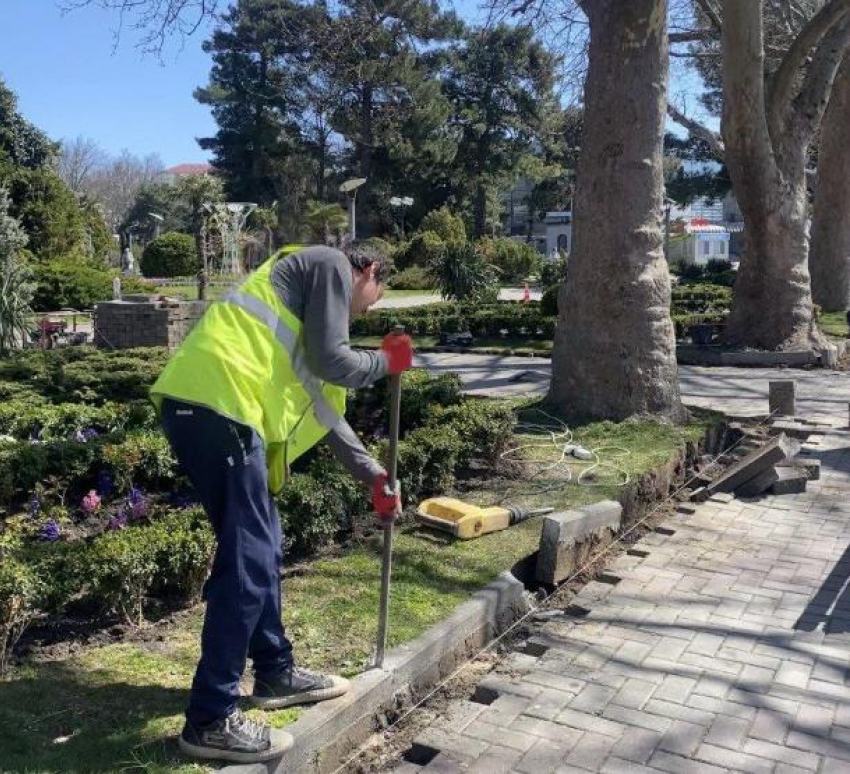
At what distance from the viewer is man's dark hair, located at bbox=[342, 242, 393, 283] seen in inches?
132

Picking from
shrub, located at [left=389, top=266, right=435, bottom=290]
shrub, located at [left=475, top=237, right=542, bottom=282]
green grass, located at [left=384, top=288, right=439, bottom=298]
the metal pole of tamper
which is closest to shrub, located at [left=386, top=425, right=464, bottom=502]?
the metal pole of tamper

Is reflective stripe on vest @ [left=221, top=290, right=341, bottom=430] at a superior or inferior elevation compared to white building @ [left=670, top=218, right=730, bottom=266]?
inferior

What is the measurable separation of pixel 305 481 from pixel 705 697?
243cm

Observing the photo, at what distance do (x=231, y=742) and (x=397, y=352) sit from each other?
1.42m

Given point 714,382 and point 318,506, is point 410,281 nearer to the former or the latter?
point 714,382

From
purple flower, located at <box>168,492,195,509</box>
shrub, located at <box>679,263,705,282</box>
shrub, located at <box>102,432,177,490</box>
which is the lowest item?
purple flower, located at <box>168,492,195,509</box>

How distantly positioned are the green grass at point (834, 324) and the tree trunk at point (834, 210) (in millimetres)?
510

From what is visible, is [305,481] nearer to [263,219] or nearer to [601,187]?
[601,187]

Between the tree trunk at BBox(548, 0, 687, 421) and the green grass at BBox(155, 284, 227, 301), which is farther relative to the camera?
the green grass at BBox(155, 284, 227, 301)

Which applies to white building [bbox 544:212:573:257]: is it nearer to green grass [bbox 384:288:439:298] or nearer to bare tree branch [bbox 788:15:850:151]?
green grass [bbox 384:288:439:298]

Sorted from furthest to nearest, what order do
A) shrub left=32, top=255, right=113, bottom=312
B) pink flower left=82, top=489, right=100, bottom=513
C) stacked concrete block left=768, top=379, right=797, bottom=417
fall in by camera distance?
1. shrub left=32, top=255, right=113, bottom=312
2. stacked concrete block left=768, top=379, right=797, bottom=417
3. pink flower left=82, top=489, right=100, bottom=513

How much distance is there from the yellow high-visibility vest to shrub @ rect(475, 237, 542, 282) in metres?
A: 38.7

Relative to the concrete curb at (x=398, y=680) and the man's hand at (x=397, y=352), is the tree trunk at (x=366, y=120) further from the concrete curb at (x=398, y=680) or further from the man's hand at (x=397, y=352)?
the man's hand at (x=397, y=352)

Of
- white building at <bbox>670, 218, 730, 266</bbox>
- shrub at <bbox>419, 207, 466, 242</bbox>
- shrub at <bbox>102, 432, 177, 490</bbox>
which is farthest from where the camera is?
white building at <bbox>670, 218, 730, 266</bbox>
